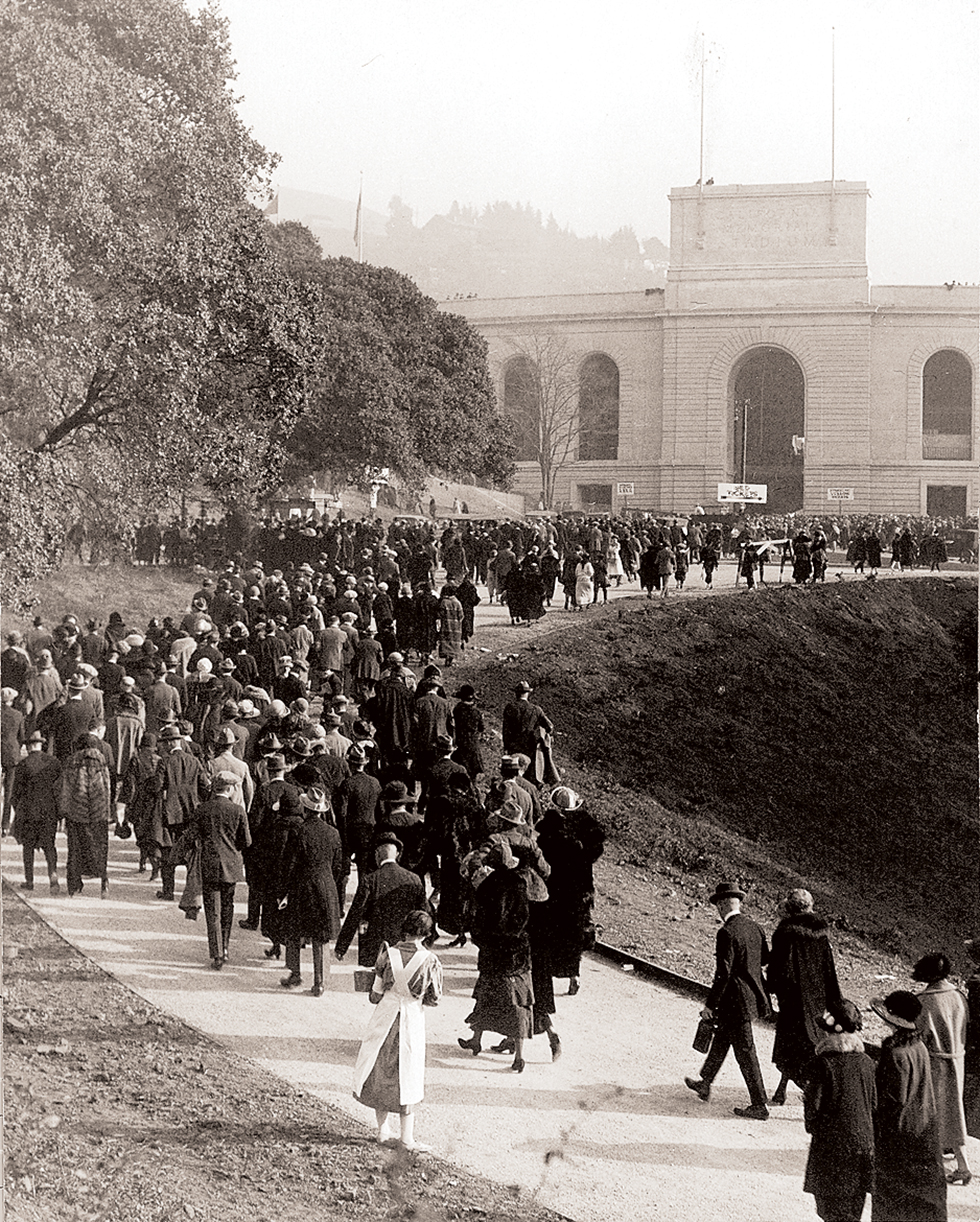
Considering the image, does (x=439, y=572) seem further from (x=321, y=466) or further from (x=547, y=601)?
(x=321, y=466)

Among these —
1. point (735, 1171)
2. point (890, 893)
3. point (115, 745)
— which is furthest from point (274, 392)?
point (890, 893)

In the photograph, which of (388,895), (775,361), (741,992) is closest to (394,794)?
(388,895)

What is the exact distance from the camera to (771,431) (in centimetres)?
4072

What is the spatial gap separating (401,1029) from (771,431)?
3560cm

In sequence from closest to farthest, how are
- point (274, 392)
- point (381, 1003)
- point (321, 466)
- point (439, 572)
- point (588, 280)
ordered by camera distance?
1. point (381, 1003)
2. point (274, 392)
3. point (321, 466)
4. point (588, 280)
5. point (439, 572)

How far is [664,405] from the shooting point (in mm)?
32375

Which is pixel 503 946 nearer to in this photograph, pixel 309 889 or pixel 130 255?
pixel 309 889

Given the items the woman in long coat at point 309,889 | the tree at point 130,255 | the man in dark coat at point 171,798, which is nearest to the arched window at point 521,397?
the tree at point 130,255

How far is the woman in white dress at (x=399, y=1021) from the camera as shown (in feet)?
23.8

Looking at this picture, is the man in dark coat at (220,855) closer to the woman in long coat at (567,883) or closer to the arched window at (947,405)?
the woman in long coat at (567,883)

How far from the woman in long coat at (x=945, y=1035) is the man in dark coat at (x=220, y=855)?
492cm

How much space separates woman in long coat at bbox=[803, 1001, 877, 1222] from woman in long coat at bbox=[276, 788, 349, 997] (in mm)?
3741

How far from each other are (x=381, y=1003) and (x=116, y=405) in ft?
22.2

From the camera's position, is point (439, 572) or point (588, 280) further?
point (439, 572)
